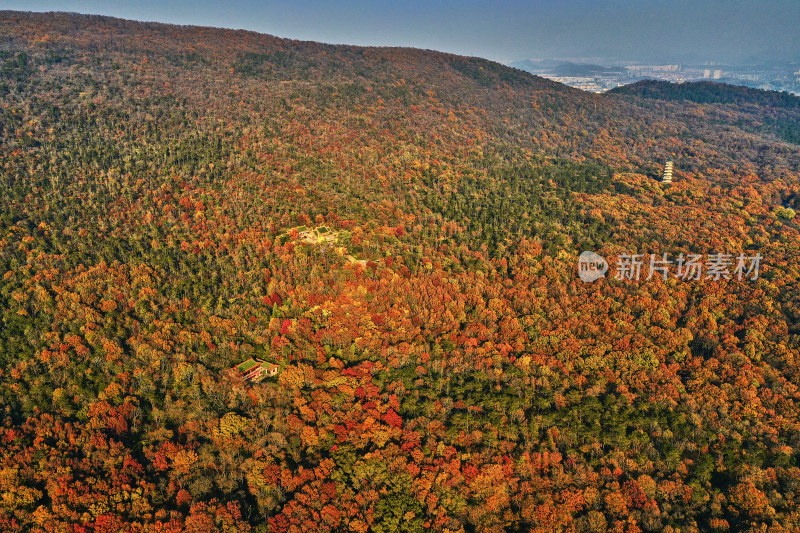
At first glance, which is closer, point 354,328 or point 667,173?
point 354,328

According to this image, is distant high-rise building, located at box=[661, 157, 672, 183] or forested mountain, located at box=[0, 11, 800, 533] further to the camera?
distant high-rise building, located at box=[661, 157, 672, 183]

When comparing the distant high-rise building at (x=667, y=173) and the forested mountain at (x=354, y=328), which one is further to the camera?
the distant high-rise building at (x=667, y=173)

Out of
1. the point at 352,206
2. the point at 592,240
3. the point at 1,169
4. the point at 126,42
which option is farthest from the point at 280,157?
the point at 126,42

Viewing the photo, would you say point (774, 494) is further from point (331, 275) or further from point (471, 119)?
point (471, 119)

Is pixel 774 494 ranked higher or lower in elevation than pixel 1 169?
lower

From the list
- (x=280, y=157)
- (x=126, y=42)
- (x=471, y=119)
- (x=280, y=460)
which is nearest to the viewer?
(x=280, y=460)

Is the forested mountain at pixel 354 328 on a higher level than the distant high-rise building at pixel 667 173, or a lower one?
lower

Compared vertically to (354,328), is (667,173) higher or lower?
higher

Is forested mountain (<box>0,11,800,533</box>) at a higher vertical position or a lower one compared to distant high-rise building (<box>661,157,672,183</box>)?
lower
